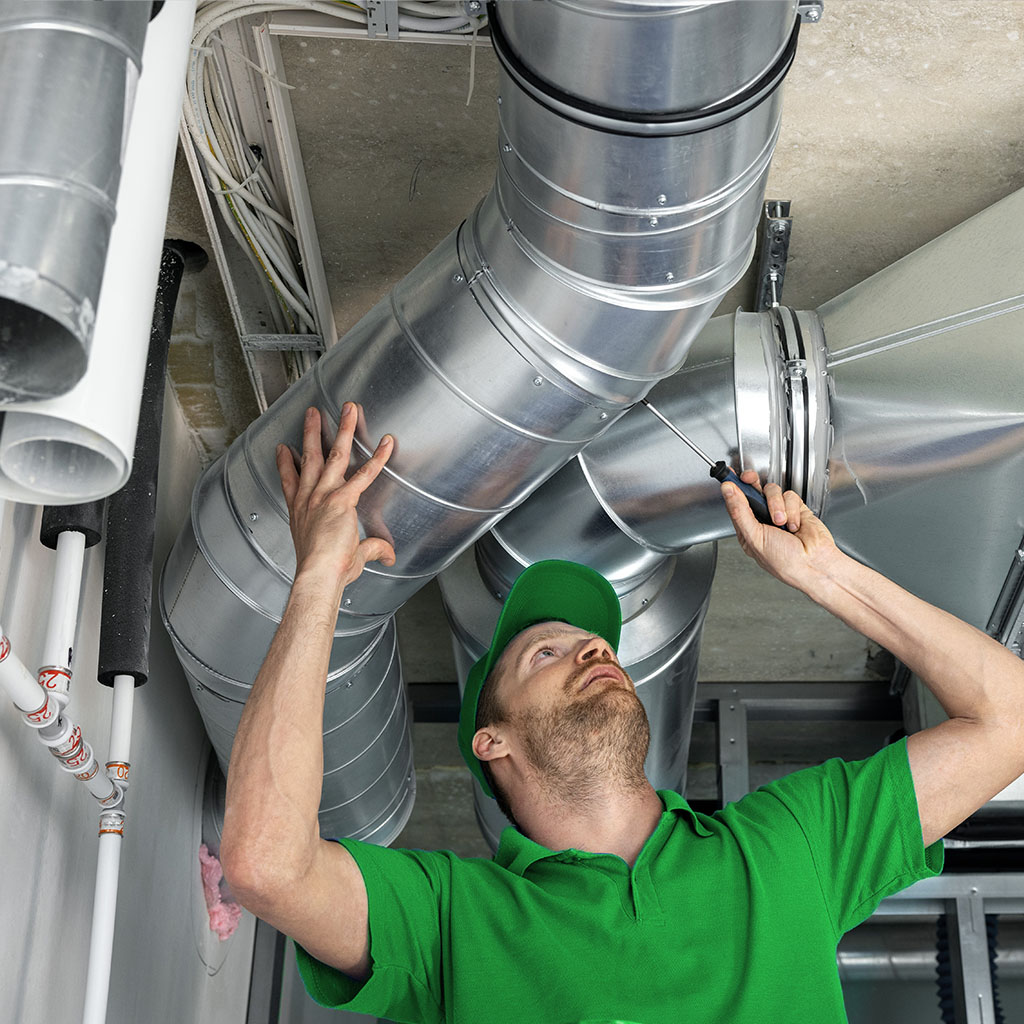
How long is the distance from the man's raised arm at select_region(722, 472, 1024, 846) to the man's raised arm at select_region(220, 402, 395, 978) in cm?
59

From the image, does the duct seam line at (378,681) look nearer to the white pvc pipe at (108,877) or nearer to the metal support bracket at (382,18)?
the white pvc pipe at (108,877)

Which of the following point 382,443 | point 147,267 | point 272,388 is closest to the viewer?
point 147,267

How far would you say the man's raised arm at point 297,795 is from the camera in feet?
3.49

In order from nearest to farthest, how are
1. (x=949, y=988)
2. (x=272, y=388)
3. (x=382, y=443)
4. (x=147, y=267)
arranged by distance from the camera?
1. (x=147, y=267)
2. (x=382, y=443)
3. (x=272, y=388)
4. (x=949, y=988)

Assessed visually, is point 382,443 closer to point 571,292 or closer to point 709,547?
point 571,292

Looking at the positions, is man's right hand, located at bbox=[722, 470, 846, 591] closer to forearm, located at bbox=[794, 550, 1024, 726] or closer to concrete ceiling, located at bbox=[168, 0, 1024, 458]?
forearm, located at bbox=[794, 550, 1024, 726]

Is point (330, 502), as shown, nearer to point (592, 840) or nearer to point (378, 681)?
point (592, 840)

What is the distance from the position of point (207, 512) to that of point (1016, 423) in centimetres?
109

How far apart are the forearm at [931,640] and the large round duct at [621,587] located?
0.39 metres

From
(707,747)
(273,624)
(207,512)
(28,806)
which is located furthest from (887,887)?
(707,747)

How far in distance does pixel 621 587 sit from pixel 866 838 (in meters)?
0.67

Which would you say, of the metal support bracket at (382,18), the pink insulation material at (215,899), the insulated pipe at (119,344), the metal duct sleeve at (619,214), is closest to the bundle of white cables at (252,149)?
the metal support bracket at (382,18)

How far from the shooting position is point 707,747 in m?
3.27

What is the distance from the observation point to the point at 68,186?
0.68 meters
